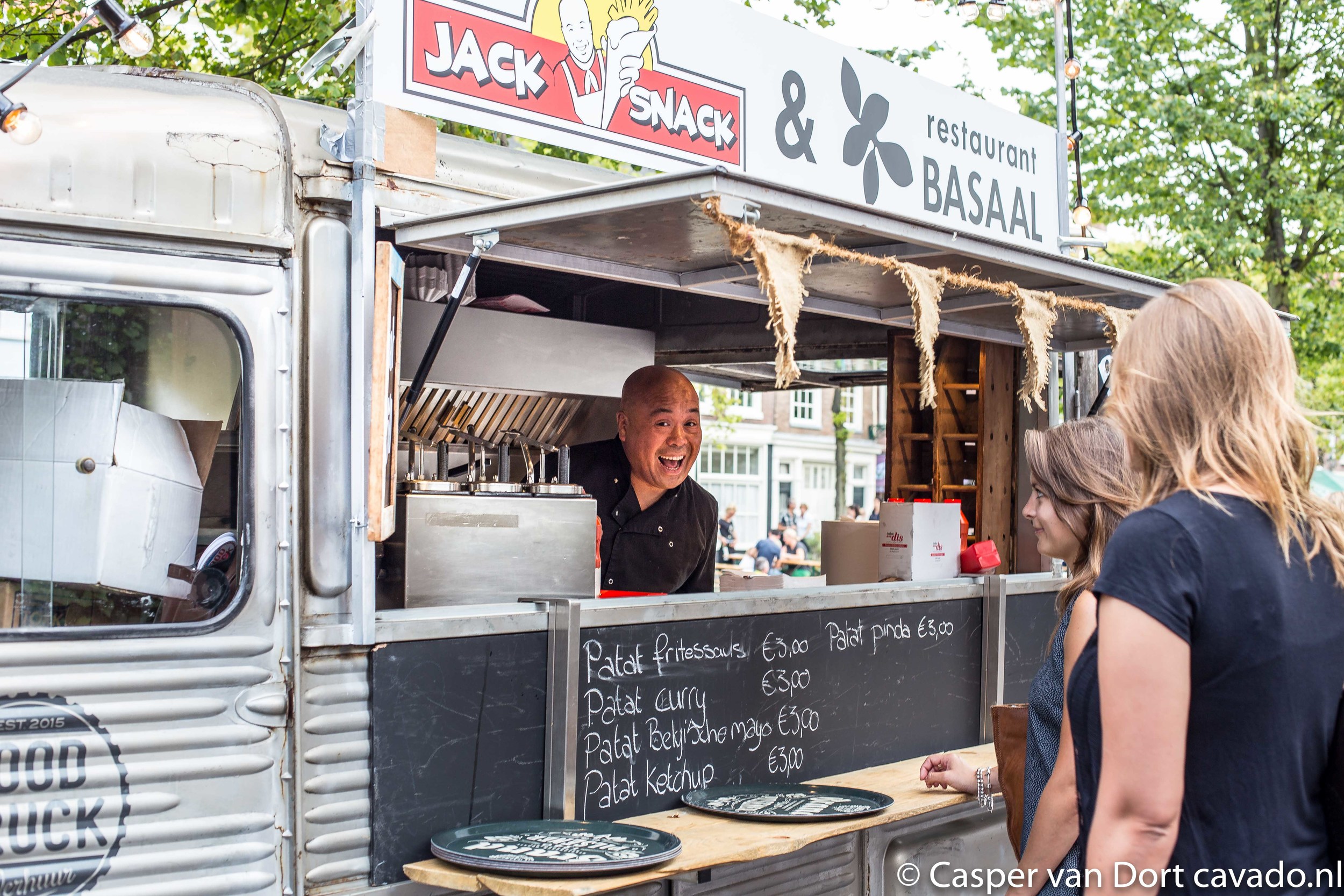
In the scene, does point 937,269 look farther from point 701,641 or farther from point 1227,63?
point 1227,63

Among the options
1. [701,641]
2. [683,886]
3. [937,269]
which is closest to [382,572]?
[701,641]

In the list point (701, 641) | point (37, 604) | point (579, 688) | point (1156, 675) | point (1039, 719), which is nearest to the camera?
point (1156, 675)

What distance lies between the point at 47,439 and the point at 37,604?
383mm

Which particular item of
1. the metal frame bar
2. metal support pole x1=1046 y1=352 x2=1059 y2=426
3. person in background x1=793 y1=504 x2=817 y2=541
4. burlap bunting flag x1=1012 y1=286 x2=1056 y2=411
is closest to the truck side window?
the metal frame bar

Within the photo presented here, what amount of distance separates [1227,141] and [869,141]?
10854 millimetres

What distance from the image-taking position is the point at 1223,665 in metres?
1.77

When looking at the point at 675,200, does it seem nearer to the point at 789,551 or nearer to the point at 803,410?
the point at 789,551

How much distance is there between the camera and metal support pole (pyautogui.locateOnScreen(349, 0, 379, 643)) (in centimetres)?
307

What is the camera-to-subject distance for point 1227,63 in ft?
45.1

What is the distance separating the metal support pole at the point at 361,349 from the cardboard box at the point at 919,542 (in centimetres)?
260

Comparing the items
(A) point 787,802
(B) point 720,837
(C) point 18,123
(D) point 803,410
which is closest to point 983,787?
(A) point 787,802

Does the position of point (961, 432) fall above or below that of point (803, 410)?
below

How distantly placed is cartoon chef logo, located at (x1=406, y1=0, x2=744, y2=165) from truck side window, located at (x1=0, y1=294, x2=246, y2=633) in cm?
101

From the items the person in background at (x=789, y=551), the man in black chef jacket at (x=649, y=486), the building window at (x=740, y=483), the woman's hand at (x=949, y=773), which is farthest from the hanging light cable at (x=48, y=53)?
the building window at (x=740, y=483)
